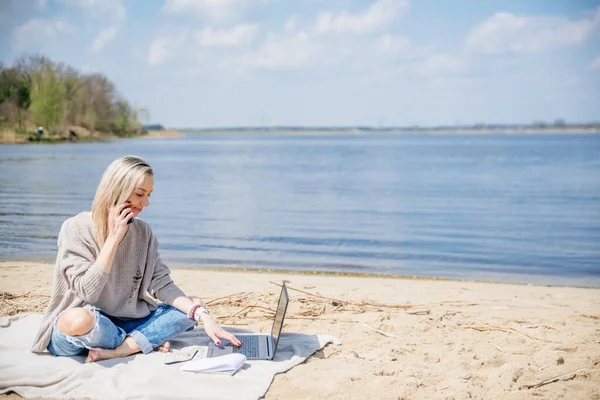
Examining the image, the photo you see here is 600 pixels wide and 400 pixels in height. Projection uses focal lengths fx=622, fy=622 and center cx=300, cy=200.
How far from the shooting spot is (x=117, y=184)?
419cm

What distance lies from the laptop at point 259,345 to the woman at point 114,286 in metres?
0.12

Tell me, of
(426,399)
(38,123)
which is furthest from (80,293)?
(38,123)

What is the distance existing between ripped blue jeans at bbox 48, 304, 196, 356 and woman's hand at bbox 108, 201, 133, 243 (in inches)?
24.5

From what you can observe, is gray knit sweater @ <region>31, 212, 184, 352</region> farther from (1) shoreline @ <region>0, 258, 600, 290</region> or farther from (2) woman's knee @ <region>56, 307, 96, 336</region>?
(1) shoreline @ <region>0, 258, 600, 290</region>

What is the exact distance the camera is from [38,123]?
72.6 m

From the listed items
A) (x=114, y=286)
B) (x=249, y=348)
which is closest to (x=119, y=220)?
(x=114, y=286)

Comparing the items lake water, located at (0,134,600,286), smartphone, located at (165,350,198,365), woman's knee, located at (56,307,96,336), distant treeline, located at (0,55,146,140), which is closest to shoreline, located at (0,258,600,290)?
lake water, located at (0,134,600,286)

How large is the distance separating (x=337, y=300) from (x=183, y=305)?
8.30 ft

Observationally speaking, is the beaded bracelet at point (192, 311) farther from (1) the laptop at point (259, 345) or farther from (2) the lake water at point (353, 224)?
(2) the lake water at point (353, 224)

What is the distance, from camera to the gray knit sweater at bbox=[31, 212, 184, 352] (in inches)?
167

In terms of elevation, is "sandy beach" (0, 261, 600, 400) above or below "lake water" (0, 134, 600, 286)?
above

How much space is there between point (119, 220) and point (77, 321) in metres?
0.76

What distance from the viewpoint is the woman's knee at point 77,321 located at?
13.9ft

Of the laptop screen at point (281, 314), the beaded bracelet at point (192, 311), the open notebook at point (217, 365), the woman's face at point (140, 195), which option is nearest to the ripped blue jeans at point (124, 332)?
the beaded bracelet at point (192, 311)
